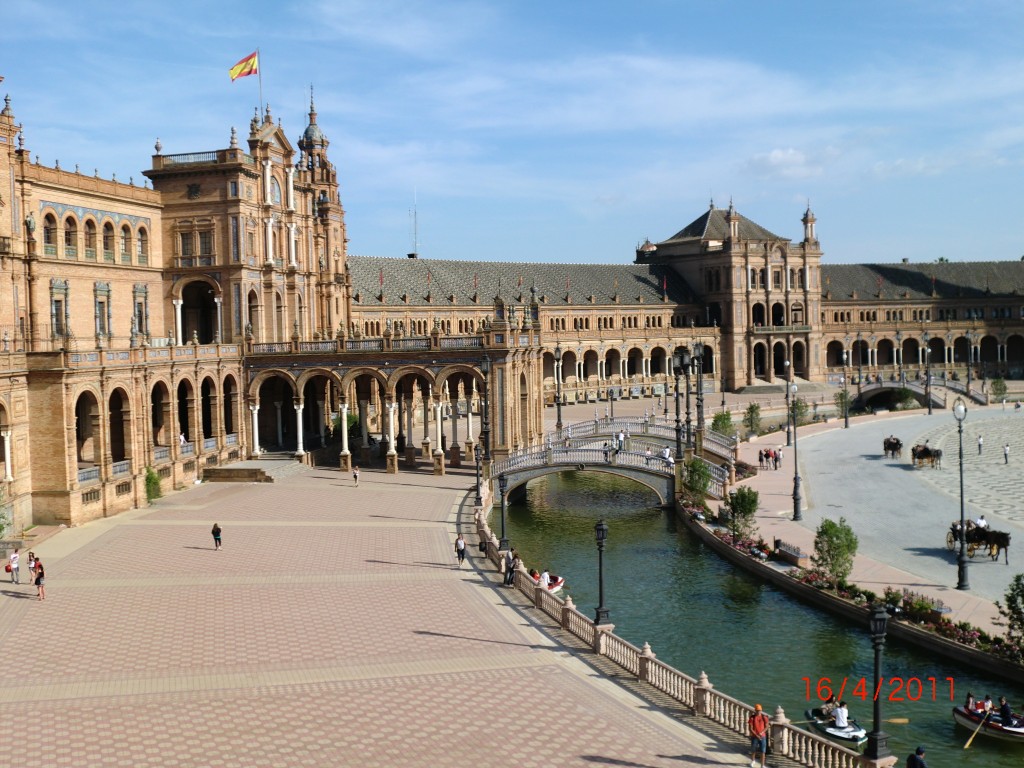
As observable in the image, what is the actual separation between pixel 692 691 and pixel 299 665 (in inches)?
408

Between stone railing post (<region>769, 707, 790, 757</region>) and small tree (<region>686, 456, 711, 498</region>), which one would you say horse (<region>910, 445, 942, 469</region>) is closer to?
small tree (<region>686, 456, 711, 498</region>)

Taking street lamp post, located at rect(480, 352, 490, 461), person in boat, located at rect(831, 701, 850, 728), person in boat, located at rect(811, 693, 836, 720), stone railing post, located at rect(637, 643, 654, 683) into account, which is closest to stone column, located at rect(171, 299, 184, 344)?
street lamp post, located at rect(480, 352, 490, 461)

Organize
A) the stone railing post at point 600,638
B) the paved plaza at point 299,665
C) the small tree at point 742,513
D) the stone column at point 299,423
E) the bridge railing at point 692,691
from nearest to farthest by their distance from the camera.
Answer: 1. the bridge railing at point 692,691
2. the paved plaza at point 299,665
3. the stone railing post at point 600,638
4. the small tree at point 742,513
5. the stone column at point 299,423

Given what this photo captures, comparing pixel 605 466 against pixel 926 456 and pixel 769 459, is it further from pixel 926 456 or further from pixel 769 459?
pixel 926 456

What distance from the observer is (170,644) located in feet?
101

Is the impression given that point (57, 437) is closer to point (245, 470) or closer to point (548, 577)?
point (245, 470)

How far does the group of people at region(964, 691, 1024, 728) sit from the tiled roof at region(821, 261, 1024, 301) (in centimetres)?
11345

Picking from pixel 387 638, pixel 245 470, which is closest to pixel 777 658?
pixel 387 638

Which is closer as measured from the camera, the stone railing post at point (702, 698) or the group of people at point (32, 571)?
the stone railing post at point (702, 698)

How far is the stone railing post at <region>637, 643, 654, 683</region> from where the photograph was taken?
27.9m

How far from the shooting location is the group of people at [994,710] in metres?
25.9

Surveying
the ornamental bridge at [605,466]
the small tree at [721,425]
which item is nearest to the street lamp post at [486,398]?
the ornamental bridge at [605,466]

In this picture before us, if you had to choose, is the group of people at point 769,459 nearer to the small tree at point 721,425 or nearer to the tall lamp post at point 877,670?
the small tree at point 721,425

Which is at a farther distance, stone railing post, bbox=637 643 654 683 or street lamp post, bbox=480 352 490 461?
→ street lamp post, bbox=480 352 490 461
